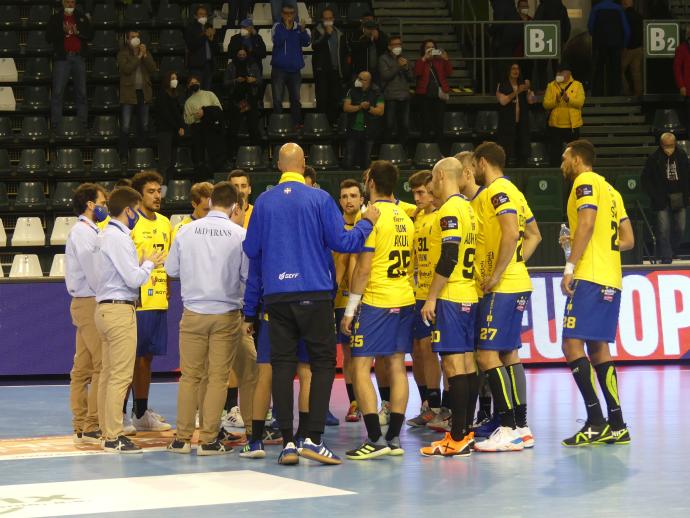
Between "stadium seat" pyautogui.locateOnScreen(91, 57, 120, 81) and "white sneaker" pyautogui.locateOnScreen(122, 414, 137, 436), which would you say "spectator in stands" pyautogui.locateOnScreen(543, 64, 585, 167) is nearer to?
"stadium seat" pyautogui.locateOnScreen(91, 57, 120, 81)

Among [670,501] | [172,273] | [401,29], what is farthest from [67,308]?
[401,29]

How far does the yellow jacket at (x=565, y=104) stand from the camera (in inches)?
808

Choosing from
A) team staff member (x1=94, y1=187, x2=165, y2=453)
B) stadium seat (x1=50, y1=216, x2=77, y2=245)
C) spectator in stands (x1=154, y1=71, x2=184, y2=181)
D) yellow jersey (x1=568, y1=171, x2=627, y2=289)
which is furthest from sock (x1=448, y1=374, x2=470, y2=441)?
spectator in stands (x1=154, y1=71, x2=184, y2=181)

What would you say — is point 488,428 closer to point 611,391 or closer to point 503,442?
point 503,442

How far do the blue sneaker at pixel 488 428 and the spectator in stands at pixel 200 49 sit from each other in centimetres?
1200

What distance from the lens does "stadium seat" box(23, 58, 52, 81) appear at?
22.1m

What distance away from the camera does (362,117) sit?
65.7ft

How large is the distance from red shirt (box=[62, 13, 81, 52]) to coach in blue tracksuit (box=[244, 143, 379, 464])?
12.4 metres

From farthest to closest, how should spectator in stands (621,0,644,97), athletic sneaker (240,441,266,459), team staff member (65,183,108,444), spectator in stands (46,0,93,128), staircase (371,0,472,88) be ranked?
staircase (371,0,472,88) → spectator in stands (621,0,644,97) → spectator in stands (46,0,93,128) → team staff member (65,183,108,444) → athletic sneaker (240,441,266,459)

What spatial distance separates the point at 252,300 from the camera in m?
9.22

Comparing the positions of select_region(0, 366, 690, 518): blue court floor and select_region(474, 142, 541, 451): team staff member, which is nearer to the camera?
select_region(0, 366, 690, 518): blue court floor

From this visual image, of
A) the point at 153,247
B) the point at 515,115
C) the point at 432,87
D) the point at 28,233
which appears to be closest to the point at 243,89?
the point at 432,87

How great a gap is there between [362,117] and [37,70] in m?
6.55

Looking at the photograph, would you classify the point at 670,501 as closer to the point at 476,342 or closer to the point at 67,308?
the point at 476,342
